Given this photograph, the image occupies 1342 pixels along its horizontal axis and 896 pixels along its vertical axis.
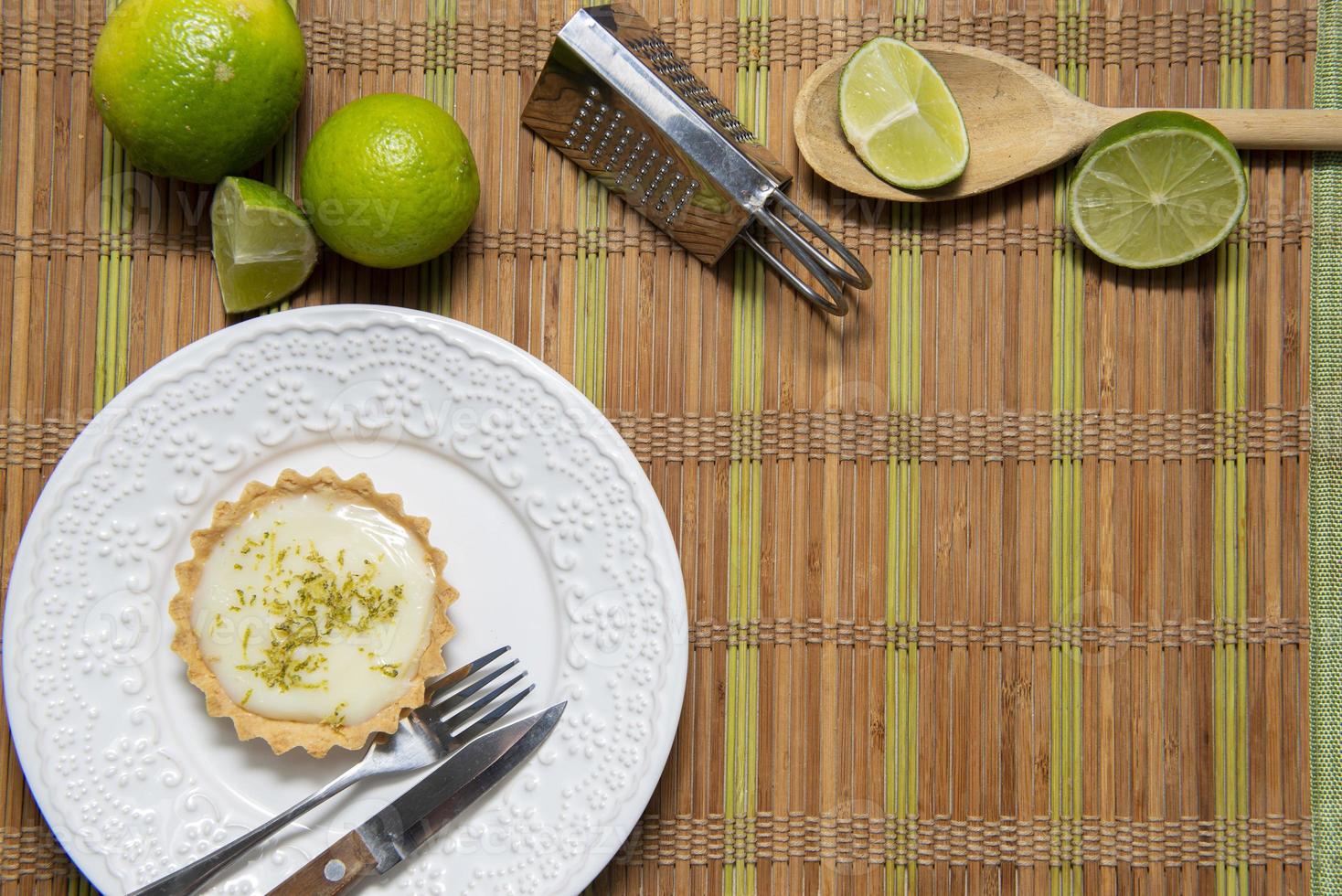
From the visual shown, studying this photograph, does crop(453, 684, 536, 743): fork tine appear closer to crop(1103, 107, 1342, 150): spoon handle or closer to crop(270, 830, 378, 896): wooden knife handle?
crop(270, 830, 378, 896): wooden knife handle

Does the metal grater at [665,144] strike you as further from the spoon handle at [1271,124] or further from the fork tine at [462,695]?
the fork tine at [462,695]

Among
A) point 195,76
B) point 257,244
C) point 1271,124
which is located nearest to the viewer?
point 195,76

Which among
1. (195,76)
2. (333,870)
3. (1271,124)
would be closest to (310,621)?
(333,870)

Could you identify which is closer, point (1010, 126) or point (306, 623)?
point (306, 623)

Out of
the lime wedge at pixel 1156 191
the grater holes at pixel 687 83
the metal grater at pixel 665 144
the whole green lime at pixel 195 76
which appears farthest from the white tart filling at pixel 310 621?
the lime wedge at pixel 1156 191

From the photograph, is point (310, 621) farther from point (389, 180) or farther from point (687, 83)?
point (687, 83)

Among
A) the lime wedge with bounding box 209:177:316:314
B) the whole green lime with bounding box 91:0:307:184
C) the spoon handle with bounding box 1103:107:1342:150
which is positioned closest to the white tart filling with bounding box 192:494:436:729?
the lime wedge with bounding box 209:177:316:314

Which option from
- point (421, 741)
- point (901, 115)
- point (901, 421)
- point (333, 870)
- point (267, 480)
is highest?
point (901, 115)

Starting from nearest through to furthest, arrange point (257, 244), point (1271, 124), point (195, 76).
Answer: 1. point (195, 76)
2. point (257, 244)
3. point (1271, 124)
